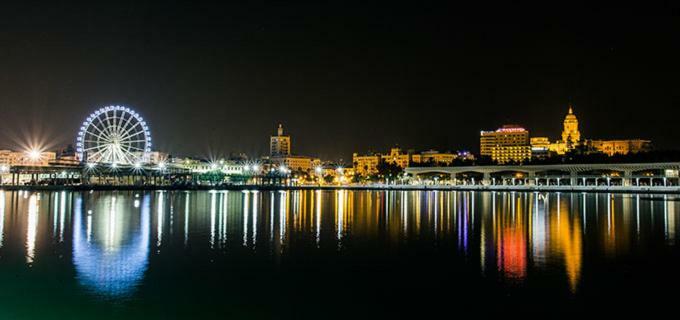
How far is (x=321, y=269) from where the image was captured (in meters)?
18.8

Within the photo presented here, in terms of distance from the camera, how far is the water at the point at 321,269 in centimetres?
1405

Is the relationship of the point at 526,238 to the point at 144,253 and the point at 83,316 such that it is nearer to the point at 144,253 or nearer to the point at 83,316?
the point at 144,253

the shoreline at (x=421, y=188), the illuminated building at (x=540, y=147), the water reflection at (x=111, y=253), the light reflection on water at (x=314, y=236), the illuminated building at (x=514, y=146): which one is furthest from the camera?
the illuminated building at (x=514, y=146)

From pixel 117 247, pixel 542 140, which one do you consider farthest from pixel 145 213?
pixel 542 140

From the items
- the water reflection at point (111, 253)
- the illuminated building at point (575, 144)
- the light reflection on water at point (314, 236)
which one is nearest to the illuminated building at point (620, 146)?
the illuminated building at point (575, 144)

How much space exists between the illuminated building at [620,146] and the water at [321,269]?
518 ft

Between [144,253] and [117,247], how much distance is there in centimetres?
179

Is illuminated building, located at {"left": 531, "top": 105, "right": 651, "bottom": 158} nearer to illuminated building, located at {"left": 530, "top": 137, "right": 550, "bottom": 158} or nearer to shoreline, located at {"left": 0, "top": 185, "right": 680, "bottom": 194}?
illuminated building, located at {"left": 530, "top": 137, "right": 550, "bottom": 158}

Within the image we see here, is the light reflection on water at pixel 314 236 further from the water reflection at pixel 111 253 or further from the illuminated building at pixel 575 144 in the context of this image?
the illuminated building at pixel 575 144

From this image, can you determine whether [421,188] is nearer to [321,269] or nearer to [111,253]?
[111,253]

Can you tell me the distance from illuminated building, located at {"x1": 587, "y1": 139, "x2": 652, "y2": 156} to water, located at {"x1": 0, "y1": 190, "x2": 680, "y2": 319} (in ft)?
518

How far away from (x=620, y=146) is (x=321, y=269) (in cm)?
17831

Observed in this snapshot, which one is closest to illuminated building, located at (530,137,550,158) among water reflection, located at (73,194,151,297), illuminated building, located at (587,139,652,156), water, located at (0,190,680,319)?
illuminated building, located at (587,139,652,156)

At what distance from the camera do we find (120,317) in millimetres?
12820
